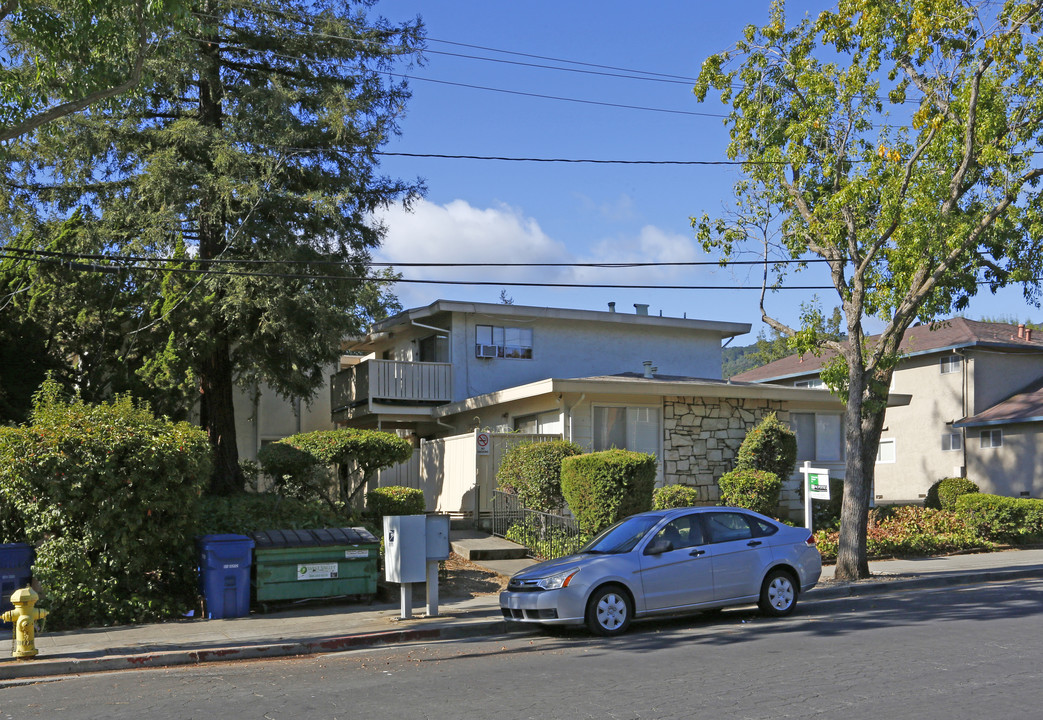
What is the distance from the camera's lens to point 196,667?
10.4 metres

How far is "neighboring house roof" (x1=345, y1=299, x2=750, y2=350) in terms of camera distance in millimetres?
25891

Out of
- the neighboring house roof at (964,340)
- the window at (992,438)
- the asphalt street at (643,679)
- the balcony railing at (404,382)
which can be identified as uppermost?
the neighboring house roof at (964,340)

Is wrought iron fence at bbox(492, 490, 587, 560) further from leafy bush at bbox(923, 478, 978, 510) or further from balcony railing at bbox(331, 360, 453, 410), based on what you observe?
leafy bush at bbox(923, 478, 978, 510)

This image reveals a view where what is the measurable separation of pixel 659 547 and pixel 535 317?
15.5 meters

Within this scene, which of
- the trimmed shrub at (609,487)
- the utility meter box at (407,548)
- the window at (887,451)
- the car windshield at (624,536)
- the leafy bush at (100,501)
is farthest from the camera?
the window at (887,451)

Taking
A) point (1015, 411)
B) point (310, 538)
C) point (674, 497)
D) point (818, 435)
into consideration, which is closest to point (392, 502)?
point (310, 538)

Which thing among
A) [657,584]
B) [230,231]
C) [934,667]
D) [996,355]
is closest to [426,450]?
[230,231]

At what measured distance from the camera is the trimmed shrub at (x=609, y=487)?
1748 centimetres

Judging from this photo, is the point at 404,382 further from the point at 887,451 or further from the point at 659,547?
the point at 887,451

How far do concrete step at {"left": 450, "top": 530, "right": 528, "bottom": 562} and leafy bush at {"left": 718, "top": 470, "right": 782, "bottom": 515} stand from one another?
17.6 ft

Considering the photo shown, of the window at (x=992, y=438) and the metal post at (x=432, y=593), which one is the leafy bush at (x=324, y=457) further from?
the window at (x=992, y=438)

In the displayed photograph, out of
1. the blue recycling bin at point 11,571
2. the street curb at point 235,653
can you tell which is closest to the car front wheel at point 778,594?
the street curb at point 235,653

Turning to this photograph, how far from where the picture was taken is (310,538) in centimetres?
1395

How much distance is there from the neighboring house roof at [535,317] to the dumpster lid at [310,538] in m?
11.0
